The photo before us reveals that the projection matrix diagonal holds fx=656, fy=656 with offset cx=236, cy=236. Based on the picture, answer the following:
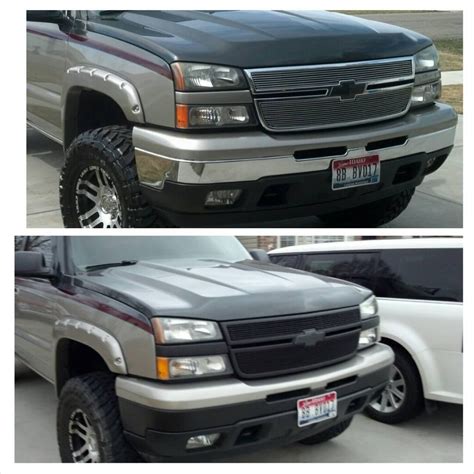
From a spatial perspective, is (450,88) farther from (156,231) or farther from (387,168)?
(156,231)

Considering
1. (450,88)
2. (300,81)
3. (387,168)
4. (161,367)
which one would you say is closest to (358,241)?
(387,168)

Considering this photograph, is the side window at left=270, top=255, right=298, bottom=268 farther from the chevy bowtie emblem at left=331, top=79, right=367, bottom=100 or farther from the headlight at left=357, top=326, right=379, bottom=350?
the chevy bowtie emblem at left=331, top=79, right=367, bottom=100

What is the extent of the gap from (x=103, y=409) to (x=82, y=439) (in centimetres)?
40

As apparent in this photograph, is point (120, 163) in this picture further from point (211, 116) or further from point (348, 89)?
point (348, 89)

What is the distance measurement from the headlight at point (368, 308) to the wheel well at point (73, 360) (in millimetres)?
1707

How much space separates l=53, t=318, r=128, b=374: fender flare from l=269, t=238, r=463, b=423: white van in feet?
8.68

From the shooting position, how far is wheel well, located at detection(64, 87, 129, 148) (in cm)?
474

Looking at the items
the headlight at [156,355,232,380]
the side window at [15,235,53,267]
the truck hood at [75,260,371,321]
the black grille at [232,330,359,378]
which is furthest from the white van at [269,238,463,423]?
the side window at [15,235,53,267]

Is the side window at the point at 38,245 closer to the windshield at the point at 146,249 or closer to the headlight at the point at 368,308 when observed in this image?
the windshield at the point at 146,249

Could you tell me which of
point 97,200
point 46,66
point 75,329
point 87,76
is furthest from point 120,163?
point 46,66

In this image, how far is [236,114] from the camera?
3.92 m

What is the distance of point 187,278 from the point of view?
3910 millimetres

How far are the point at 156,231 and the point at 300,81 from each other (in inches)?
53.0

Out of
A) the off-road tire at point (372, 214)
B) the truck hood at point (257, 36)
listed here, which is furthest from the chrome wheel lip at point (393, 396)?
the truck hood at point (257, 36)
